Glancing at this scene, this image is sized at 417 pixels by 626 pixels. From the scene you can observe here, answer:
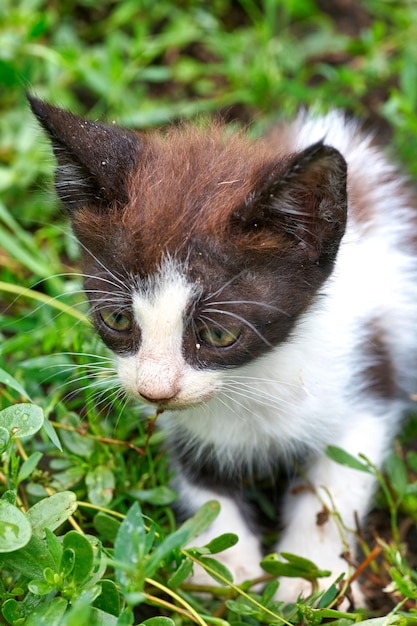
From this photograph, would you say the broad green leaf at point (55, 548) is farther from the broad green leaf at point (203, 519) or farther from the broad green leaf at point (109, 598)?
the broad green leaf at point (203, 519)

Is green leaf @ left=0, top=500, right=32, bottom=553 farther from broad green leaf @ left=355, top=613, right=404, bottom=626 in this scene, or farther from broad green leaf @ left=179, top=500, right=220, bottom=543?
broad green leaf @ left=355, top=613, right=404, bottom=626

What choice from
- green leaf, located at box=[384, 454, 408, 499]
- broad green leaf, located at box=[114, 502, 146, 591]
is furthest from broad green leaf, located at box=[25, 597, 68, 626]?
green leaf, located at box=[384, 454, 408, 499]

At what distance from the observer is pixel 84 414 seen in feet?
9.85

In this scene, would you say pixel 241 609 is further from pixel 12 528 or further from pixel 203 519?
pixel 12 528

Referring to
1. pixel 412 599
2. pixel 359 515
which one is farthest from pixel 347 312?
pixel 412 599

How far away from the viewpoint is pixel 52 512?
7.04 feet

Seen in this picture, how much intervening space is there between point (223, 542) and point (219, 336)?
1.74 ft

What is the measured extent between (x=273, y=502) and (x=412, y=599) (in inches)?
26.0

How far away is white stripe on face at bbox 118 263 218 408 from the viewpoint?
2.12 metres

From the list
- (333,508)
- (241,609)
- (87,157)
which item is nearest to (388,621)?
(241,609)

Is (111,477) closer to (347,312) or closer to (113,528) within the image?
(113,528)

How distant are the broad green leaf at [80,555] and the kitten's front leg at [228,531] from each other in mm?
729

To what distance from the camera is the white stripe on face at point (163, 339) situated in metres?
2.12

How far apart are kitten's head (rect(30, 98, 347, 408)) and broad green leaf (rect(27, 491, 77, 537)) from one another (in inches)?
12.0
